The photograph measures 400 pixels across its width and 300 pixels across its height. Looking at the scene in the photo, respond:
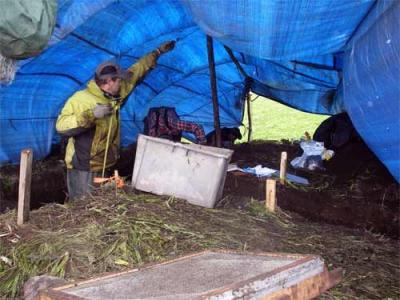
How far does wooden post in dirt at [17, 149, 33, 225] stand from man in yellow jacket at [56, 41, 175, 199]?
29.7 inches

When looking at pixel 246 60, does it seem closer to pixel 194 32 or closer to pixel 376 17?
pixel 194 32

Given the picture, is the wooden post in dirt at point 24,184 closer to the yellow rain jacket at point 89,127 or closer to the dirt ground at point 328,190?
the yellow rain jacket at point 89,127

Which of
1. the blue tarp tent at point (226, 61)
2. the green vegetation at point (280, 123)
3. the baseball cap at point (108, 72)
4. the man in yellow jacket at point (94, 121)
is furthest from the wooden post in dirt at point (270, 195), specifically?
the green vegetation at point (280, 123)

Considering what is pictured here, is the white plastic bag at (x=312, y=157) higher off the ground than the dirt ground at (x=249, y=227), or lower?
higher

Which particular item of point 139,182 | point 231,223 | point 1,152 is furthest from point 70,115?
point 1,152

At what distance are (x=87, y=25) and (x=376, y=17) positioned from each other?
2534mm

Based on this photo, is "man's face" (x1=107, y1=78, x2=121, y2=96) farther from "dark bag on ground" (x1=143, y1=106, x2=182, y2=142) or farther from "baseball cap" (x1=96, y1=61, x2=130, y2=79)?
"dark bag on ground" (x1=143, y1=106, x2=182, y2=142)

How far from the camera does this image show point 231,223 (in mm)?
3801

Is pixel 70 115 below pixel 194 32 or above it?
below

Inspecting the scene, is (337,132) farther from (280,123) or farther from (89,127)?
(280,123)

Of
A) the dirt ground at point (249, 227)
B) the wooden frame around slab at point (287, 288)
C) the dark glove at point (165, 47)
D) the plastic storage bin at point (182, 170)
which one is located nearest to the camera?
the wooden frame around slab at point (287, 288)

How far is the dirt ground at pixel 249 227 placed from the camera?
9.92 feet

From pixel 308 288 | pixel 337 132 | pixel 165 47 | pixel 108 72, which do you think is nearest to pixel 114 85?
pixel 108 72

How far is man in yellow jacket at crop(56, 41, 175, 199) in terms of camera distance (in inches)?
168
